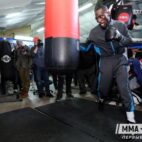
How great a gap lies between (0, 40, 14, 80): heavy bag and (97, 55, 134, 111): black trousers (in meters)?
2.41

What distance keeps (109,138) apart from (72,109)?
44.3 inches

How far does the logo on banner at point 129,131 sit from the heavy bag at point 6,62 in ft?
Result: 9.26

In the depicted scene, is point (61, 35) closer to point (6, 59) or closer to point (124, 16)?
point (124, 16)

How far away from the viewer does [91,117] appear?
2.30 meters

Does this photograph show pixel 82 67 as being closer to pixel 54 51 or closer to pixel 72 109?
pixel 72 109

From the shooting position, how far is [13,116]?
2.43 meters

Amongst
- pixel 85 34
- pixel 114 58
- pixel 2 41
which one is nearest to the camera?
pixel 114 58

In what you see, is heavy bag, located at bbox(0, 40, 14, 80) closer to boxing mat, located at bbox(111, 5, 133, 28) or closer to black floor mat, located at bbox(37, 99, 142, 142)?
black floor mat, located at bbox(37, 99, 142, 142)

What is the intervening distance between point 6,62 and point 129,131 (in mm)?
3052

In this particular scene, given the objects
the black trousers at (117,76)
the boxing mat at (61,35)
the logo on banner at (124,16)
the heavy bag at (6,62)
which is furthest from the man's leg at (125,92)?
the heavy bag at (6,62)

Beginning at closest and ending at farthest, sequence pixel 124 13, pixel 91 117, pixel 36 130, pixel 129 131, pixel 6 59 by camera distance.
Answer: pixel 129 131
pixel 36 130
pixel 91 117
pixel 124 13
pixel 6 59

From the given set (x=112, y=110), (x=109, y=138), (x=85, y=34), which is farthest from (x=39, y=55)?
(x=85, y=34)

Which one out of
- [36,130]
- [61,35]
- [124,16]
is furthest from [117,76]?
[124,16]

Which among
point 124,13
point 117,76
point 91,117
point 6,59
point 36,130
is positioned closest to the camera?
point 36,130
